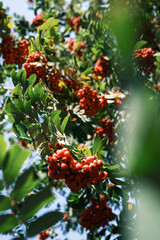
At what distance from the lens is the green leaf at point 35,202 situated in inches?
42.1

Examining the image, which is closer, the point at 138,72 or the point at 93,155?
the point at 93,155

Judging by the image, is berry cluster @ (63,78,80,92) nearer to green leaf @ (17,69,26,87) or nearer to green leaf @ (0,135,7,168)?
green leaf @ (17,69,26,87)

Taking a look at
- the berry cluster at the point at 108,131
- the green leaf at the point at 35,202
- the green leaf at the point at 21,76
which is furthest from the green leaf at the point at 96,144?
the berry cluster at the point at 108,131

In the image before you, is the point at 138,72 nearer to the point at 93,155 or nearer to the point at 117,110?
the point at 117,110

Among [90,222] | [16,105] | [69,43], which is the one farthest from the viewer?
[69,43]

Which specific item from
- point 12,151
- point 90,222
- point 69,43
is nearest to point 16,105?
point 12,151

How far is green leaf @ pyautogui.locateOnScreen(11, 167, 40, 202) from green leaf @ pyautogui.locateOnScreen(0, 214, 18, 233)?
0.09 meters

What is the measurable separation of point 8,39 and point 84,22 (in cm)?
210

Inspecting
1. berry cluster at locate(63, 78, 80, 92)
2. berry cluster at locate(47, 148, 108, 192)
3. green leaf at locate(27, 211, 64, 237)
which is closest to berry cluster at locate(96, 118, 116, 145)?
berry cluster at locate(63, 78, 80, 92)

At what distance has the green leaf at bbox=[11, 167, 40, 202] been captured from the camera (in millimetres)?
1070

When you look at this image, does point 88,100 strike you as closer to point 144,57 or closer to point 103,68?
point 144,57

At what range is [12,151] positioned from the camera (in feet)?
3.46

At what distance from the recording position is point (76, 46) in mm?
6199

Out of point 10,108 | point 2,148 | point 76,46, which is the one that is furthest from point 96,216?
point 76,46
